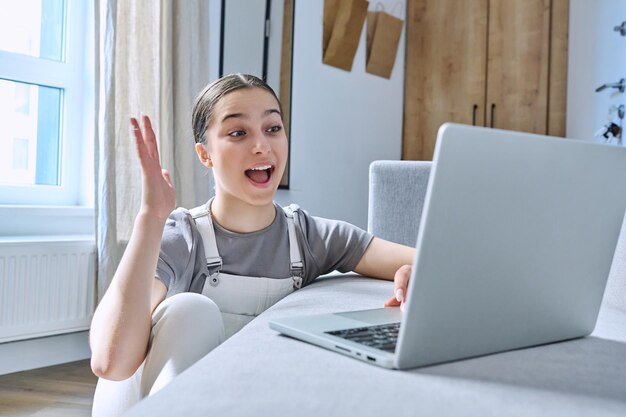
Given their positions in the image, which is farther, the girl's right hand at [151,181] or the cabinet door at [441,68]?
the cabinet door at [441,68]

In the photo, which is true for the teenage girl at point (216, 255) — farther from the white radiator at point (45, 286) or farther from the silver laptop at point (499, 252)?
the white radiator at point (45, 286)

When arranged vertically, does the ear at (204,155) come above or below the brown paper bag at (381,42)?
below

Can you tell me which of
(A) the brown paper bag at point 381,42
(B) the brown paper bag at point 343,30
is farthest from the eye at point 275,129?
(A) the brown paper bag at point 381,42

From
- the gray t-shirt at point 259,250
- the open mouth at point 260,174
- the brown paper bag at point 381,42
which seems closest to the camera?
the gray t-shirt at point 259,250

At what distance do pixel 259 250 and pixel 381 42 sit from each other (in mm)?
3027

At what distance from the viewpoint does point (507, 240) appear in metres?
0.66

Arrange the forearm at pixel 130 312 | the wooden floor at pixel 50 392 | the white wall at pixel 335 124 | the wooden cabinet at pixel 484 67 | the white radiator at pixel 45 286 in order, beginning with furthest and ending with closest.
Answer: the wooden cabinet at pixel 484 67 < the white wall at pixel 335 124 < the white radiator at pixel 45 286 < the wooden floor at pixel 50 392 < the forearm at pixel 130 312

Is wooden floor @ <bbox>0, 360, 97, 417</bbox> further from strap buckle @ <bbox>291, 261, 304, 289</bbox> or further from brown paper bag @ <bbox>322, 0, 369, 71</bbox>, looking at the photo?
brown paper bag @ <bbox>322, 0, 369, 71</bbox>

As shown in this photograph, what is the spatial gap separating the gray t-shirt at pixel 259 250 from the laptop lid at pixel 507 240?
2.04 ft

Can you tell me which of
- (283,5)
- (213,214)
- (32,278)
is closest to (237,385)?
(213,214)

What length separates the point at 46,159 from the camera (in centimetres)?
269

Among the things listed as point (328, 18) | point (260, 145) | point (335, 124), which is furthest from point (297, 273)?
point (328, 18)

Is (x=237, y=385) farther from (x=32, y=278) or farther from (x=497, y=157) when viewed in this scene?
(x=32, y=278)

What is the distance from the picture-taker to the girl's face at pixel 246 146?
130 cm
